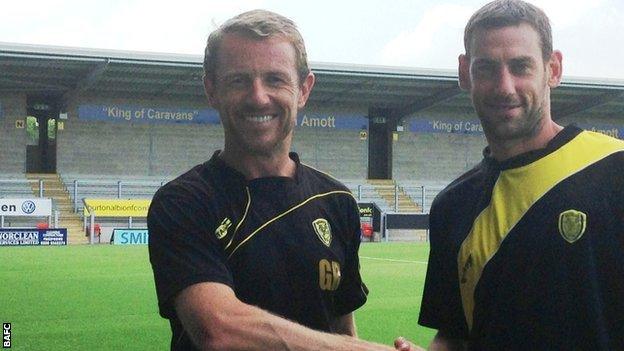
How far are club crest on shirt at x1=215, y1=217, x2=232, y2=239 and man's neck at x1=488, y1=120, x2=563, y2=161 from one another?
3.05 ft

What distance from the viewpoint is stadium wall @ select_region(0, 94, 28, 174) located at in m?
36.1

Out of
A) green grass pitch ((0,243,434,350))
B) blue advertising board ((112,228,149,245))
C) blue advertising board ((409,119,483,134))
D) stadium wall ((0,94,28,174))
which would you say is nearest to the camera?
green grass pitch ((0,243,434,350))

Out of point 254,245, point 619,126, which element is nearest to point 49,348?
point 254,245

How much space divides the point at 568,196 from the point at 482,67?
52cm

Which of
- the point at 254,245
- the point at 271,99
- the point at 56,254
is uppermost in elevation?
the point at 271,99

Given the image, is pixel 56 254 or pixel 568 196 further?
pixel 56 254

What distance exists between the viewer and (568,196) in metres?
2.74

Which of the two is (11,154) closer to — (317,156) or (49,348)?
(317,156)

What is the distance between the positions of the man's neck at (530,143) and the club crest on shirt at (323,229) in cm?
63

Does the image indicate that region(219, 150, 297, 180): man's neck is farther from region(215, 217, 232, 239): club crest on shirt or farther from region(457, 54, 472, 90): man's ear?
region(457, 54, 472, 90): man's ear

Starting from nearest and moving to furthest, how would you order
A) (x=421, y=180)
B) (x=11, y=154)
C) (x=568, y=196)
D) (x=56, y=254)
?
(x=568, y=196) → (x=56, y=254) → (x=11, y=154) → (x=421, y=180)

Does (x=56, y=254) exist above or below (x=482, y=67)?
below

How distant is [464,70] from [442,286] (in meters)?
0.76

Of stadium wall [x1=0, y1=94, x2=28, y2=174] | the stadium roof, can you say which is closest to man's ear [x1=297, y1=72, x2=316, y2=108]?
the stadium roof
